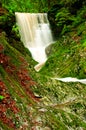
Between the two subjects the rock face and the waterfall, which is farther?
the waterfall

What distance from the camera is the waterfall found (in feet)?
90.8

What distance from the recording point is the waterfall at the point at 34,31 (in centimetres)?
2767

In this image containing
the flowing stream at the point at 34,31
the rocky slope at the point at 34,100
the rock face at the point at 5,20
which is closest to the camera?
the rocky slope at the point at 34,100

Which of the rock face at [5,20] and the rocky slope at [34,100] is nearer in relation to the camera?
the rocky slope at [34,100]

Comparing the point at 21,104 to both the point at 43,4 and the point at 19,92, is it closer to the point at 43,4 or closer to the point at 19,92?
the point at 19,92

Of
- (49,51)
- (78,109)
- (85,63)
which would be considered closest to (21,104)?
(78,109)

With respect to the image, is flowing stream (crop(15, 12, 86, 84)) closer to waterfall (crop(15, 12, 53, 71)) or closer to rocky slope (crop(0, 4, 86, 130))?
waterfall (crop(15, 12, 53, 71))

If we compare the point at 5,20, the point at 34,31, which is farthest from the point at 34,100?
the point at 34,31

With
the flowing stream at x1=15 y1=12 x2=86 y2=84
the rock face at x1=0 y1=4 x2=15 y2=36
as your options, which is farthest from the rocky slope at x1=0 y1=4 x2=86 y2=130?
the flowing stream at x1=15 y1=12 x2=86 y2=84

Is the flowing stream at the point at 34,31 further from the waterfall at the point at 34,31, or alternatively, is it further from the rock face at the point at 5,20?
the rock face at the point at 5,20

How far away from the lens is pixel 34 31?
2889cm

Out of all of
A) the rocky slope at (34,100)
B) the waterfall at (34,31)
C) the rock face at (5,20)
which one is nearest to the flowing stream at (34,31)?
the waterfall at (34,31)

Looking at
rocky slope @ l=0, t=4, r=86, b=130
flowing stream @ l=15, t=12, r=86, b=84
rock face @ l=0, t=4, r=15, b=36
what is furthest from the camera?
flowing stream @ l=15, t=12, r=86, b=84

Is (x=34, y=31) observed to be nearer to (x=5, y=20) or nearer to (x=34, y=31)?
(x=34, y=31)
